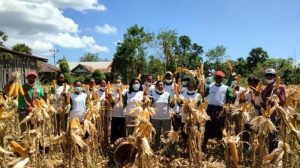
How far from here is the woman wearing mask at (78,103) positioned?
25.1 ft

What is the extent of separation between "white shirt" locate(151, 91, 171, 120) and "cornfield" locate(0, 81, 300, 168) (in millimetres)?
702

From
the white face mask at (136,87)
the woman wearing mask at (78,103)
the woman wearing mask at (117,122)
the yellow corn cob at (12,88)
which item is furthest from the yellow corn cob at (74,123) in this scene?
the woman wearing mask at (117,122)

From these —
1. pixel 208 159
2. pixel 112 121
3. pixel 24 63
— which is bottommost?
pixel 208 159

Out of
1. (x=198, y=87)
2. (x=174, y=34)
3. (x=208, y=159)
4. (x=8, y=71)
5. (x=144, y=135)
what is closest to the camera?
(x=144, y=135)

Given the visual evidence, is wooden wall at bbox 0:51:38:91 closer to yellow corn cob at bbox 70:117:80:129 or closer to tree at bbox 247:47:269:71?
yellow corn cob at bbox 70:117:80:129

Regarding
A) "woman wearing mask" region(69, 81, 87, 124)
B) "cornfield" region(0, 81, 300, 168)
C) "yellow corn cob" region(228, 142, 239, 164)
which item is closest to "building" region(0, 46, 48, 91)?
"cornfield" region(0, 81, 300, 168)

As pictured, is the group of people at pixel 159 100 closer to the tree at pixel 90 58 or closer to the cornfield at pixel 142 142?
the cornfield at pixel 142 142

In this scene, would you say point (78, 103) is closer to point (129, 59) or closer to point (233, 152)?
point (233, 152)

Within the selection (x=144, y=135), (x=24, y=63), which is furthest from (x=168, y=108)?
(x=24, y=63)

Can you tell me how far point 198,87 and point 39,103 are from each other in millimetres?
3639

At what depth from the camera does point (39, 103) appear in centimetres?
599

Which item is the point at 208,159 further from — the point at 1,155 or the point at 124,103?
the point at 1,155

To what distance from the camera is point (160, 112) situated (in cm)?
770

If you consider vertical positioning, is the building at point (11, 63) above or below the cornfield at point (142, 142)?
above
